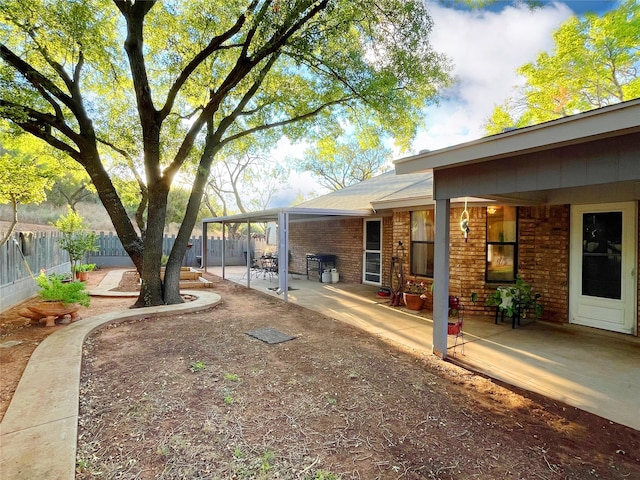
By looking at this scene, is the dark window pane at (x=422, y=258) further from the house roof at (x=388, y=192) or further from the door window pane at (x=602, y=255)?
the door window pane at (x=602, y=255)

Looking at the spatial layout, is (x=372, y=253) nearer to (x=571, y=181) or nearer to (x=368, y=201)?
(x=368, y=201)

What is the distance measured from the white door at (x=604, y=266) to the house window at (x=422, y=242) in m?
2.66

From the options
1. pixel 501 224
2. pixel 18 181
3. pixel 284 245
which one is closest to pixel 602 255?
pixel 501 224

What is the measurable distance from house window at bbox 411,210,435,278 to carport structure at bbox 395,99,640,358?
7.44 feet

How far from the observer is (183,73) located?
6539 millimetres

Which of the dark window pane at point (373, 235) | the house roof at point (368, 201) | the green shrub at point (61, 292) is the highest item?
the house roof at point (368, 201)

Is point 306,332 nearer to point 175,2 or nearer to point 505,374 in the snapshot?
point 505,374

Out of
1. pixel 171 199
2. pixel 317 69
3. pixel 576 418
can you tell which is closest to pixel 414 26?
pixel 317 69

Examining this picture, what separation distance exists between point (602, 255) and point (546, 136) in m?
3.71

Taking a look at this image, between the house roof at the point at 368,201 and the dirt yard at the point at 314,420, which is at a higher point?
the house roof at the point at 368,201

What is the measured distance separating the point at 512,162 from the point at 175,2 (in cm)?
813

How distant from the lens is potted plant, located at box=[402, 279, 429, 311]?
24.1ft

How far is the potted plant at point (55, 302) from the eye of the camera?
570 centimetres

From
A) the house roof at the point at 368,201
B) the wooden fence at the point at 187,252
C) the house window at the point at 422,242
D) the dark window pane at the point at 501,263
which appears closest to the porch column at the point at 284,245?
the house roof at the point at 368,201
